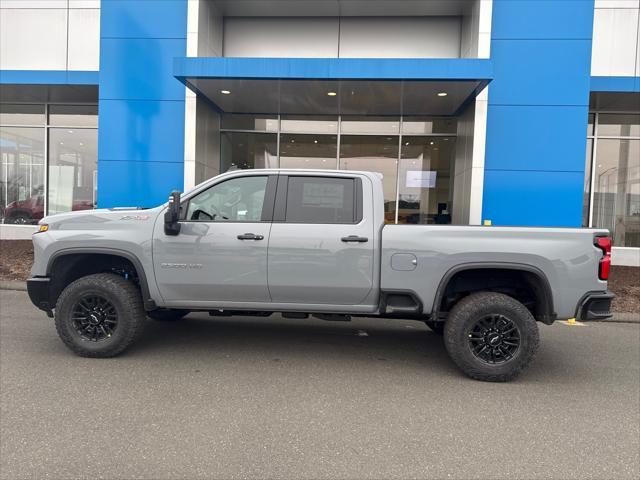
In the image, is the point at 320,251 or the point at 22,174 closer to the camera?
the point at 320,251

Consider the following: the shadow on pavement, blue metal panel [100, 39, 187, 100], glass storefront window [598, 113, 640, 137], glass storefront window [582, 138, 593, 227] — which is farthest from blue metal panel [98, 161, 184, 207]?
glass storefront window [598, 113, 640, 137]

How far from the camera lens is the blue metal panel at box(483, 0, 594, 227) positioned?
9.84 meters

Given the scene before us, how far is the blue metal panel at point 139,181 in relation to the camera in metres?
10.6

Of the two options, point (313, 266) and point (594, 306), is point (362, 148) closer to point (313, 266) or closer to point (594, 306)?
point (313, 266)

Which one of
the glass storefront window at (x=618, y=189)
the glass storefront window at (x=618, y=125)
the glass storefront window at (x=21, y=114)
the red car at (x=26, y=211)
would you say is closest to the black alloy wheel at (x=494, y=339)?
the glass storefront window at (x=618, y=189)

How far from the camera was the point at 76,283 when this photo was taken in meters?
4.77

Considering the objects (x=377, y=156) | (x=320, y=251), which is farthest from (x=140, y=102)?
(x=320, y=251)

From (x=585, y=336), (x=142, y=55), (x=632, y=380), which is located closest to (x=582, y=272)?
(x=632, y=380)

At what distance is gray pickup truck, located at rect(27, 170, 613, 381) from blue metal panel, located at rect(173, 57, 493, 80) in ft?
15.9

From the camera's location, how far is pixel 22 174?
14156mm

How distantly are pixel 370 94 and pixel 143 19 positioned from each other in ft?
17.6

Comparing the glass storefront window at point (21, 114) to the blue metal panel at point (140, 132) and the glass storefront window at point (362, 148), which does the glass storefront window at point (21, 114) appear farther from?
the glass storefront window at point (362, 148)

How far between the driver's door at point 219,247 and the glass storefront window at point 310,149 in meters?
8.07

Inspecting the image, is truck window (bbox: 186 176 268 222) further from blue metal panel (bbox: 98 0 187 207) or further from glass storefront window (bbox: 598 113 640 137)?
glass storefront window (bbox: 598 113 640 137)
